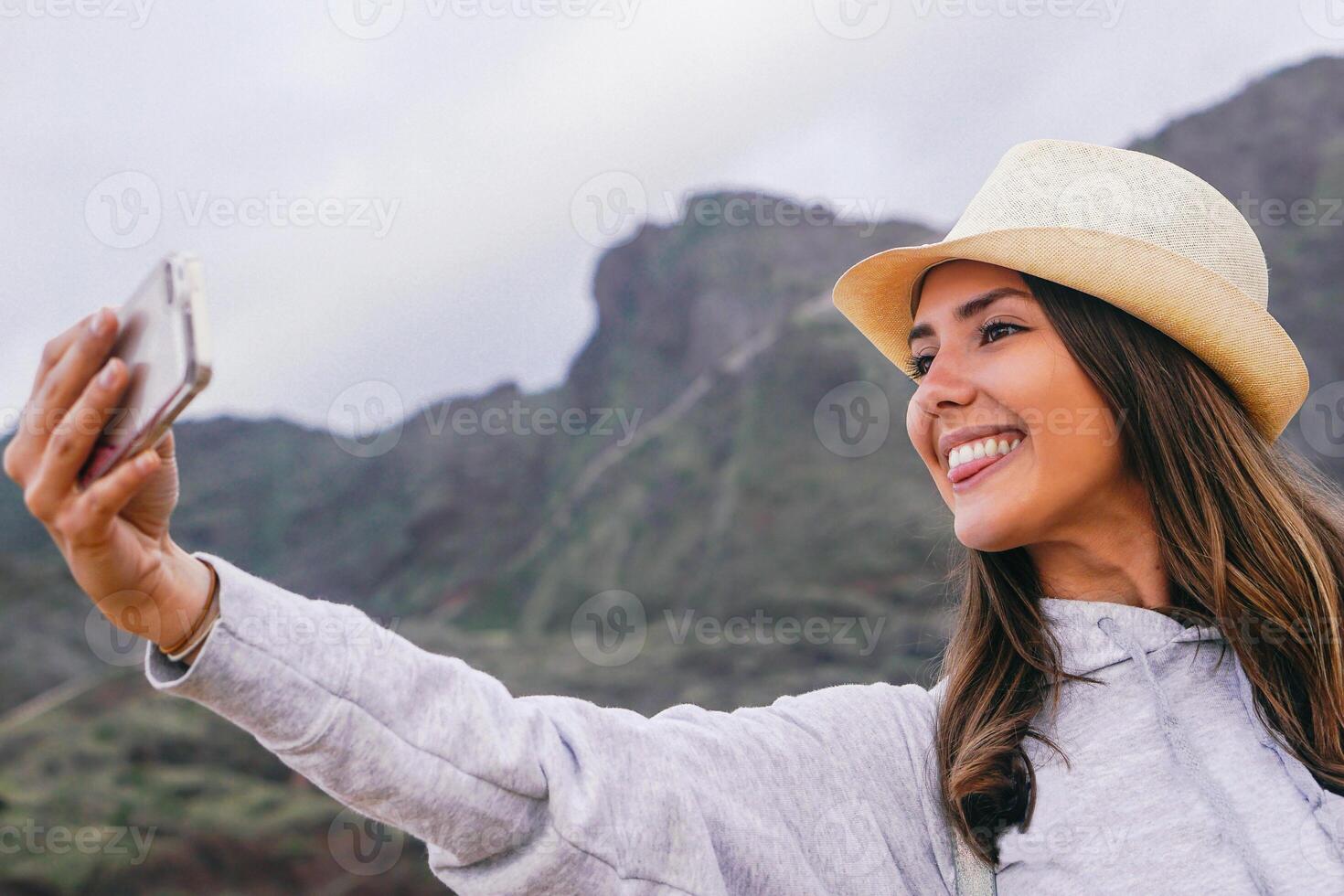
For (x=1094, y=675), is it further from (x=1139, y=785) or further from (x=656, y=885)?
(x=656, y=885)

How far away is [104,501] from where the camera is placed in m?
0.88

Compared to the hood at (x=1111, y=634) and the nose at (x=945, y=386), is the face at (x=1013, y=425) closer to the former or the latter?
the nose at (x=945, y=386)

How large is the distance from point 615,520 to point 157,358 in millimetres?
18343

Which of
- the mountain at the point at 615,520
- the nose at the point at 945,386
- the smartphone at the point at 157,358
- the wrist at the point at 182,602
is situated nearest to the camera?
the smartphone at the point at 157,358

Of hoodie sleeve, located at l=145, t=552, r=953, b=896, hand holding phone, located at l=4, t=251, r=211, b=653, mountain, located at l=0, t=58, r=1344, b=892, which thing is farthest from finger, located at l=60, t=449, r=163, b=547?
mountain, located at l=0, t=58, r=1344, b=892

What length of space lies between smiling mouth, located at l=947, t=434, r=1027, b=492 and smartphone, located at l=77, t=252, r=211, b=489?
1172mm

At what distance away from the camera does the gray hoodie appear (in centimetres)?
101

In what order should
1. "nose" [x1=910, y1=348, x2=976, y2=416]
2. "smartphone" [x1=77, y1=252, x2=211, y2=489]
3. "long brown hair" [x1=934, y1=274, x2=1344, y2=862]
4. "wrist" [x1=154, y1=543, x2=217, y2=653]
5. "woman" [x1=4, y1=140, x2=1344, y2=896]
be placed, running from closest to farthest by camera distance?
"smartphone" [x1=77, y1=252, x2=211, y2=489] → "wrist" [x1=154, y1=543, x2=217, y2=653] → "woman" [x1=4, y1=140, x2=1344, y2=896] → "long brown hair" [x1=934, y1=274, x2=1344, y2=862] → "nose" [x1=910, y1=348, x2=976, y2=416]

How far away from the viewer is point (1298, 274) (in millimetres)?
17281

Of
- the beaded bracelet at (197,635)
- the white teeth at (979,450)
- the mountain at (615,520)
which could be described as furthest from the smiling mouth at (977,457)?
the mountain at (615,520)

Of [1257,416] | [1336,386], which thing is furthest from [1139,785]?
[1336,386]

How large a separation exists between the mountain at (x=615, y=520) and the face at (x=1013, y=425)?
8.99 feet

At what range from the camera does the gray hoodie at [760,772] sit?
1014 mm

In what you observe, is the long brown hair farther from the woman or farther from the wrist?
the wrist
